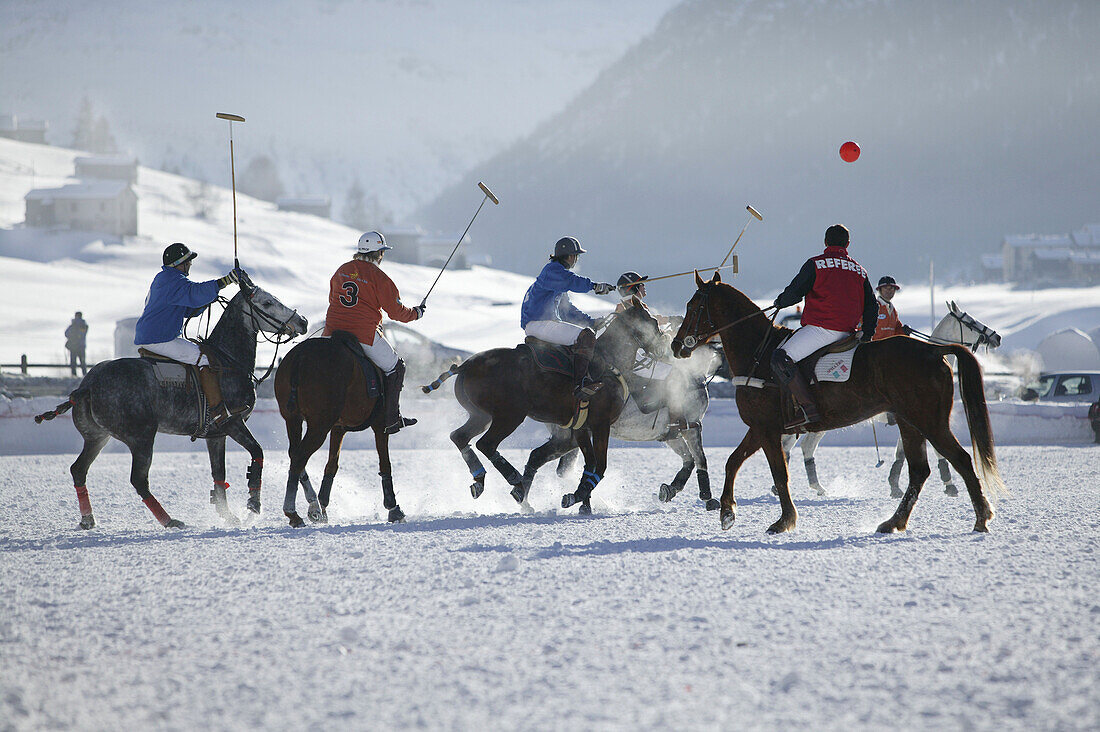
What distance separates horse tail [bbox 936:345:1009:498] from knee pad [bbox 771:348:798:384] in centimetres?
106

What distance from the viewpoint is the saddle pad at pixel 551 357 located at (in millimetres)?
9438

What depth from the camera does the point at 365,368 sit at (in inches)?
344

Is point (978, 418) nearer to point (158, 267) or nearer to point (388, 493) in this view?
point (388, 493)

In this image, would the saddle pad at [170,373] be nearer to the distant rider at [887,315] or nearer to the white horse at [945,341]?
the white horse at [945,341]

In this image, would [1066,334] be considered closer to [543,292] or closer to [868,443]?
[868,443]

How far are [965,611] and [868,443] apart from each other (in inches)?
598

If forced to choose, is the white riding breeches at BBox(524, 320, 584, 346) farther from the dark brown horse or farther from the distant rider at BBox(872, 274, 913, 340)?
the distant rider at BBox(872, 274, 913, 340)

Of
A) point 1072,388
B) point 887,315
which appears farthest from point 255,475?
point 1072,388

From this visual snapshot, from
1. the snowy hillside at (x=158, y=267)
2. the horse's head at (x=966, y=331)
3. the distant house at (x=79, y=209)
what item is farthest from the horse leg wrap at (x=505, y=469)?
the distant house at (x=79, y=209)

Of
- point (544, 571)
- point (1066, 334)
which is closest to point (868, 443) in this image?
point (544, 571)

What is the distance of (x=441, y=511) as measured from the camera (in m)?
9.91

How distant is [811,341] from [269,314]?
15.2ft

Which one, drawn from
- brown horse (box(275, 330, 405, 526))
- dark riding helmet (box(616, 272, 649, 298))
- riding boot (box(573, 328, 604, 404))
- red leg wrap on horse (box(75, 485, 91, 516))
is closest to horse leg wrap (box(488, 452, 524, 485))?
riding boot (box(573, 328, 604, 404))

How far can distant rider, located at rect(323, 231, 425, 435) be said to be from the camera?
28.8 ft
